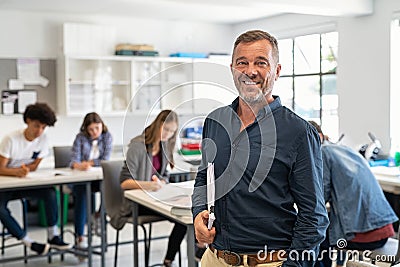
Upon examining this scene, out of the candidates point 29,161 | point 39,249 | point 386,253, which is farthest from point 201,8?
point 386,253

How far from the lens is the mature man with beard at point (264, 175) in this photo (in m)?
1.53

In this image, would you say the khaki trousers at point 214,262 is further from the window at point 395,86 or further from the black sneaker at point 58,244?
the window at point 395,86

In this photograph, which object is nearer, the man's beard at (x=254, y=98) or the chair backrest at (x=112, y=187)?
the man's beard at (x=254, y=98)

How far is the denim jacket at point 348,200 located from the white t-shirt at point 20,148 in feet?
7.90

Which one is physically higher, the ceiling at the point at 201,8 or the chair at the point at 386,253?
the ceiling at the point at 201,8

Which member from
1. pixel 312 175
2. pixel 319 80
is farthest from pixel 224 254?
pixel 319 80

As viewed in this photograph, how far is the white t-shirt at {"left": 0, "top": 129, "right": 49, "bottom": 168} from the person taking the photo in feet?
13.2

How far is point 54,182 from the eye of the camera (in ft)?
12.5

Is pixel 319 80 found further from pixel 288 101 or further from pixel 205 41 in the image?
pixel 205 41

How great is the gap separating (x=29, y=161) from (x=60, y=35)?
2291mm

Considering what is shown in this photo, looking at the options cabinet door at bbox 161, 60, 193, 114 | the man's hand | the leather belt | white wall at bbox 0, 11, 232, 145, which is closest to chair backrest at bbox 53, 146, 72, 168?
white wall at bbox 0, 11, 232, 145

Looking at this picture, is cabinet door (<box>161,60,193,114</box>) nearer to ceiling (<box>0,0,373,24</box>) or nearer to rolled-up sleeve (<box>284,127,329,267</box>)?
rolled-up sleeve (<box>284,127,329,267</box>)

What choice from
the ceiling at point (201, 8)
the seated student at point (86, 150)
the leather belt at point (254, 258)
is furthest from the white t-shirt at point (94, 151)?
the leather belt at point (254, 258)

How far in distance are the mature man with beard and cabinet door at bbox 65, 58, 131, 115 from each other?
457 centimetres
